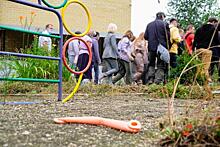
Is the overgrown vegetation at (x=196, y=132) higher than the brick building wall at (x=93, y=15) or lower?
lower

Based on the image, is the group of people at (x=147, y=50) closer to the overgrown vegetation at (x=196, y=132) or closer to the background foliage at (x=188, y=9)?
the overgrown vegetation at (x=196, y=132)

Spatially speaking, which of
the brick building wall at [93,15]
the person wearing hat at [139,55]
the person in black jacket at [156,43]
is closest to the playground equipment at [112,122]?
the person in black jacket at [156,43]

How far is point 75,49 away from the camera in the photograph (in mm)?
9562

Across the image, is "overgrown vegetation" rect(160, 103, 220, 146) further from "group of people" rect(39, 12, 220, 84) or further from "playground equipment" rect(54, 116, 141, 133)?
"group of people" rect(39, 12, 220, 84)

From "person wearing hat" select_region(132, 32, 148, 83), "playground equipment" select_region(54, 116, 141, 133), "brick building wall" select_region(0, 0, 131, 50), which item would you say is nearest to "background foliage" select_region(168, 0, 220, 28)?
"brick building wall" select_region(0, 0, 131, 50)

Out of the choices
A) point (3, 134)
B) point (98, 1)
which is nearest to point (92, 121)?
point (3, 134)

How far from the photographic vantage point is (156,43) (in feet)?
28.7

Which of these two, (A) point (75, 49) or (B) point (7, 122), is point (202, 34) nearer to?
(A) point (75, 49)

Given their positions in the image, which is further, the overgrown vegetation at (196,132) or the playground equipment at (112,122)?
the playground equipment at (112,122)

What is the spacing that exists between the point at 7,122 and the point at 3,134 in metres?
0.52

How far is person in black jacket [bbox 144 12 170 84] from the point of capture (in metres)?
8.64

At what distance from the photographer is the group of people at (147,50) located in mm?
8672

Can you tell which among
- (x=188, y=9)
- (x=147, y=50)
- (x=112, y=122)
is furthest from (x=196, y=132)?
(x=188, y=9)

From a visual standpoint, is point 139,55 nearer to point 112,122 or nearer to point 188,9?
point 112,122
